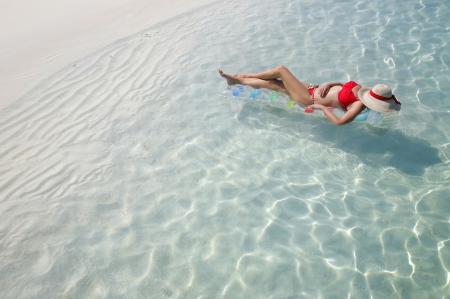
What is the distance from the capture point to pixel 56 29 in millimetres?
9359

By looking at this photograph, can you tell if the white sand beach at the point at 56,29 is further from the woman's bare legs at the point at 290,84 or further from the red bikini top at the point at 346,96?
the red bikini top at the point at 346,96

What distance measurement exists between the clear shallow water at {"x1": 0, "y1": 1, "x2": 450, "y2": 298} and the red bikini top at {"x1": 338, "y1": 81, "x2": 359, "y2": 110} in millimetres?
517

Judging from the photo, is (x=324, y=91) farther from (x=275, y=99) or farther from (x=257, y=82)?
(x=257, y=82)

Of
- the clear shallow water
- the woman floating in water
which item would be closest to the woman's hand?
the woman floating in water

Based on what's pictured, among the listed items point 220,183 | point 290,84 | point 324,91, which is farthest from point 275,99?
point 220,183

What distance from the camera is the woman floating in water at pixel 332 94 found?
5.04 m

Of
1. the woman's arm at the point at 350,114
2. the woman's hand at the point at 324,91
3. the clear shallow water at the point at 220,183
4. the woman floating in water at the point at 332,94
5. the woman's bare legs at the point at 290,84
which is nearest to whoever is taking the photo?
the clear shallow water at the point at 220,183

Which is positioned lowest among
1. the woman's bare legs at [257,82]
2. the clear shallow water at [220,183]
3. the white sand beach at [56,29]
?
the clear shallow water at [220,183]

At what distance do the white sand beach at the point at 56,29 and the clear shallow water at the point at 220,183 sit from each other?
61 centimetres

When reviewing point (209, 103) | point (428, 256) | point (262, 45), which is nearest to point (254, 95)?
point (209, 103)

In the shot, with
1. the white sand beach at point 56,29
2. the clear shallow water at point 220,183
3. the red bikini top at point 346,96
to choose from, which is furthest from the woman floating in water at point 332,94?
the white sand beach at point 56,29

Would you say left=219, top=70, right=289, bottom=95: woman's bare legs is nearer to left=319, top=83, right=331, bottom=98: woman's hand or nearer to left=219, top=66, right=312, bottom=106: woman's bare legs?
left=219, top=66, right=312, bottom=106: woman's bare legs

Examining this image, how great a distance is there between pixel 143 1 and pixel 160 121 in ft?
19.7

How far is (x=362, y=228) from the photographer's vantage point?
4.41 m
